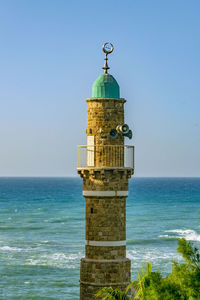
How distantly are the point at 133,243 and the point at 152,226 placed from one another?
2907cm

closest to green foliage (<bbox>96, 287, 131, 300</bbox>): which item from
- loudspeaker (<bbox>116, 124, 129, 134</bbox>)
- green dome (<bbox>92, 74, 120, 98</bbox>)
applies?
loudspeaker (<bbox>116, 124, 129, 134</bbox>)

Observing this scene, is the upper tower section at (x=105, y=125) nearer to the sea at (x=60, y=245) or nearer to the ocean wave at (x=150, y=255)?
the sea at (x=60, y=245)

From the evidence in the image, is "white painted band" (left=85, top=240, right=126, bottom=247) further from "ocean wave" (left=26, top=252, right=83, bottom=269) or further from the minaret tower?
"ocean wave" (left=26, top=252, right=83, bottom=269)

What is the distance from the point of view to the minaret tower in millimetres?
37781

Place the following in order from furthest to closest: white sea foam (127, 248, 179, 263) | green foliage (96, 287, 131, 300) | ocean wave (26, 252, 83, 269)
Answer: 1. white sea foam (127, 248, 179, 263)
2. ocean wave (26, 252, 83, 269)
3. green foliage (96, 287, 131, 300)

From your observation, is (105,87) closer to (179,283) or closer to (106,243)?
(106,243)

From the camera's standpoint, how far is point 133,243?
346ft

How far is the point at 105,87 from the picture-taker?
126 ft

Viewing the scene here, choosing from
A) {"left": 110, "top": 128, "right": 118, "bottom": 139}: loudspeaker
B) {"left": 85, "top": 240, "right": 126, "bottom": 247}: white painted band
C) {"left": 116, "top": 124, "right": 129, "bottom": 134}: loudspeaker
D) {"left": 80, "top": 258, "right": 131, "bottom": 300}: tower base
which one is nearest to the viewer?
{"left": 80, "top": 258, "right": 131, "bottom": 300}: tower base

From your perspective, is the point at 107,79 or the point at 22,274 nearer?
the point at 107,79

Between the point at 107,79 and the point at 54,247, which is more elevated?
the point at 107,79

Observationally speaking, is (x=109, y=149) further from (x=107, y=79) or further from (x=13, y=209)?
(x=13, y=209)

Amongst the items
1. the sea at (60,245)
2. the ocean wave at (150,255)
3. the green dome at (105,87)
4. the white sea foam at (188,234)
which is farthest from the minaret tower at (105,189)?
the white sea foam at (188,234)

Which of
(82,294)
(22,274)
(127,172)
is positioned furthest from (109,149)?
(22,274)
